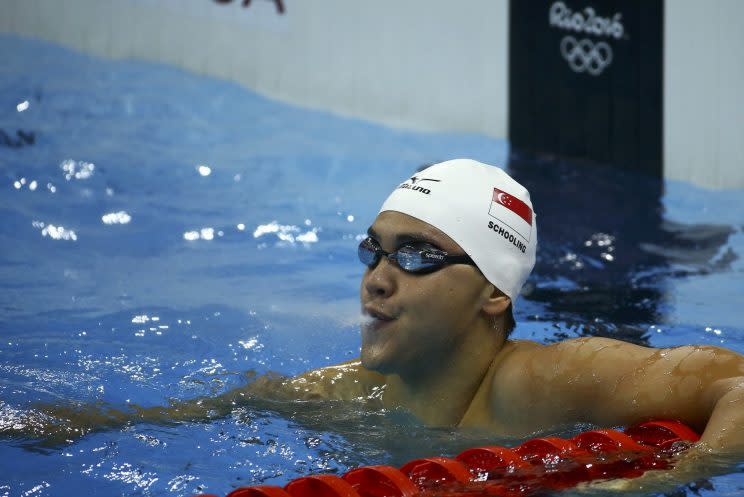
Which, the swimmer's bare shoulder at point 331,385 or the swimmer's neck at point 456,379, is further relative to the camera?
the swimmer's bare shoulder at point 331,385

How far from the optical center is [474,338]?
2.98 metres

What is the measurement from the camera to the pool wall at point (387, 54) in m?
7.24

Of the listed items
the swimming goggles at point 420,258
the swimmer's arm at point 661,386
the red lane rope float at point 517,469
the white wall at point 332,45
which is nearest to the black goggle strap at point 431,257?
the swimming goggles at point 420,258

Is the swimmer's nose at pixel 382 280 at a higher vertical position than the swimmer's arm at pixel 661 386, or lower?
higher

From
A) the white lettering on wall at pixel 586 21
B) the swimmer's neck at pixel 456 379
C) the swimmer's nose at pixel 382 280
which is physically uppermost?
the white lettering on wall at pixel 586 21

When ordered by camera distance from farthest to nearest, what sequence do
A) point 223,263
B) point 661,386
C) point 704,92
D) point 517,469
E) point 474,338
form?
point 704,92, point 223,263, point 474,338, point 661,386, point 517,469

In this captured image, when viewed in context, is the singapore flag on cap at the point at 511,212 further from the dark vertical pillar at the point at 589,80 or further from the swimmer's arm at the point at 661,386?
the dark vertical pillar at the point at 589,80

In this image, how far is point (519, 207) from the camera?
3070 millimetres

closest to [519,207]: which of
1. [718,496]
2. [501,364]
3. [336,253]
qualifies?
[501,364]

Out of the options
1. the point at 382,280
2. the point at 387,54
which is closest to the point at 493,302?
the point at 382,280

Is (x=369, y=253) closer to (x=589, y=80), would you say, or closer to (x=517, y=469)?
(x=517, y=469)

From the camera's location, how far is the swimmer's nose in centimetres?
289

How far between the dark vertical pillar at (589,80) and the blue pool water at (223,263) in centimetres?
25

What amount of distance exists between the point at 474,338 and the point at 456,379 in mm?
135
